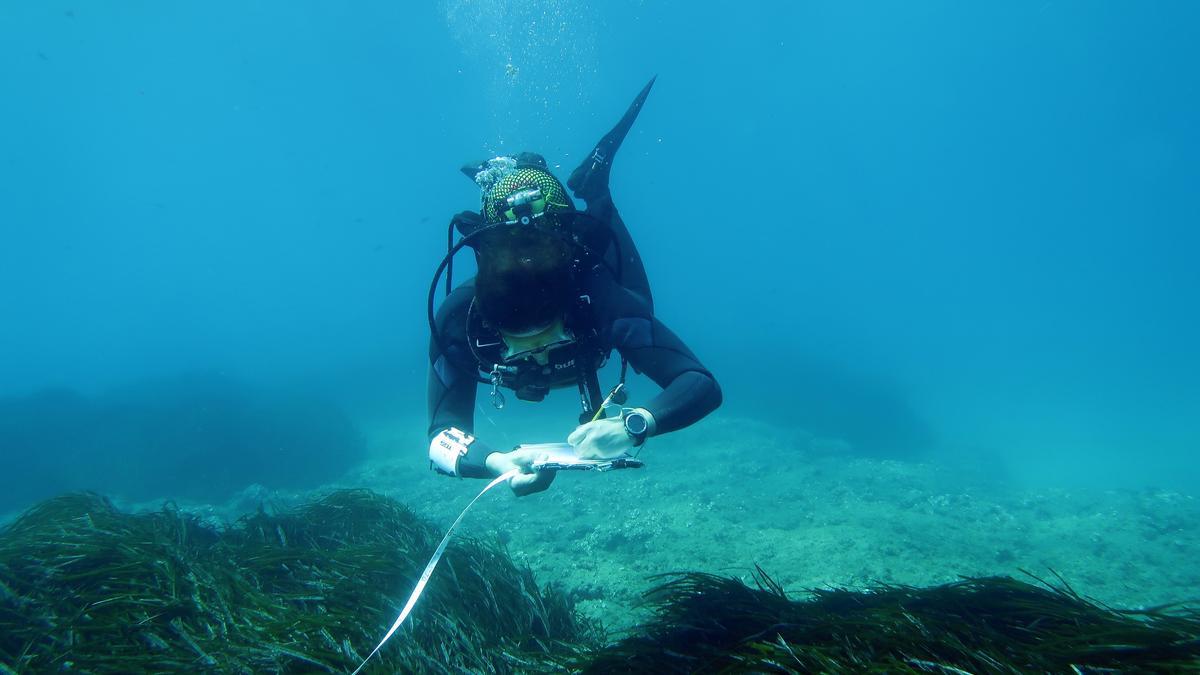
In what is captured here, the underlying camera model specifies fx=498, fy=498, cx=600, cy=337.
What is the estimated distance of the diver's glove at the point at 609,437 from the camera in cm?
301

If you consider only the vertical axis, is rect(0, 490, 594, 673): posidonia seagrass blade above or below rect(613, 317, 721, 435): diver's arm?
below

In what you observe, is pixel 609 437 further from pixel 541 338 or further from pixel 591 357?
pixel 591 357

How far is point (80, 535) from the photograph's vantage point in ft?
17.9

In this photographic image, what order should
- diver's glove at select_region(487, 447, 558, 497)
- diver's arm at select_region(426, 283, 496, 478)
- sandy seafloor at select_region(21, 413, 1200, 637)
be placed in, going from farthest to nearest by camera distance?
sandy seafloor at select_region(21, 413, 1200, 637) → diver's arm at select_region(426, 283, 496, 478) → diver's glove at select_region(487, 447, 558, 497)

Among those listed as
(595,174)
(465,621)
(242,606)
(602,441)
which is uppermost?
(595,174)

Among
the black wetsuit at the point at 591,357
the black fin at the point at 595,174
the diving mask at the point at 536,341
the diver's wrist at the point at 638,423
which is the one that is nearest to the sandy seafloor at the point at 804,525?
the black wetsuit at the point at 591,357

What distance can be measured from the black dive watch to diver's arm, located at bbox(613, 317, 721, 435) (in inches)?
11.2

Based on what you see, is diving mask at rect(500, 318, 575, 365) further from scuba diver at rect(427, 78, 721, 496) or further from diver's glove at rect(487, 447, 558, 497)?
diver's glove at rect(487, 447, 558, 497)

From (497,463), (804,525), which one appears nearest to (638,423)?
(497,463)

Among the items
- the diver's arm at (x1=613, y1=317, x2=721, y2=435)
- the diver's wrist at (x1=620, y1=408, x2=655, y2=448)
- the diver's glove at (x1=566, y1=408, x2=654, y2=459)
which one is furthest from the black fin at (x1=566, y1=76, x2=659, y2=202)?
the diver's glove at (x1=566, y1=408, x2=654, y2=459)

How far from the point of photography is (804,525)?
11.1m

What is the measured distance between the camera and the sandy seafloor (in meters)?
8.48

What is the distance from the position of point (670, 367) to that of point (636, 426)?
35.2 inches

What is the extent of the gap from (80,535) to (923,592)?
8.28 m
